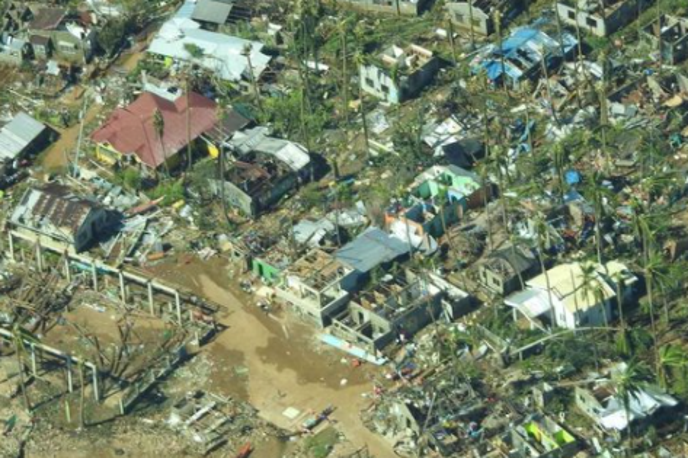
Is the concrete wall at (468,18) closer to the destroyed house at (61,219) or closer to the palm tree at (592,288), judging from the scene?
the destroyed house at (61,219)

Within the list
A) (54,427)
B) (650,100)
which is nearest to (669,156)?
(650,100)

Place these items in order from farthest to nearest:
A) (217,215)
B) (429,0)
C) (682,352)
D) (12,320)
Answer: (429,0)
(217,215)
(12,320)
(682,352)

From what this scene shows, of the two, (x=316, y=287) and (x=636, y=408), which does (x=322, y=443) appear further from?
(x=636, y=408)

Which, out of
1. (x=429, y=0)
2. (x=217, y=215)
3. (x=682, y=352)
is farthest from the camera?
(x=429, y=0)

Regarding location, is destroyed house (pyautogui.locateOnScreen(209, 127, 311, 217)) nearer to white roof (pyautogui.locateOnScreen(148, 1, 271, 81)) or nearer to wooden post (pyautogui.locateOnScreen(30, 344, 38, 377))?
white roof (pyautogui.locateOnScreen(148, 1, 271, 81))

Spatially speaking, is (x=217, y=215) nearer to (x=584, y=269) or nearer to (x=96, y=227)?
(x=96, y=227)

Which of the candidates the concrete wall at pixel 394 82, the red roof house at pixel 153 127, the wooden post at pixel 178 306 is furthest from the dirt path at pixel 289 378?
the concrete wall at pixel 394 82
